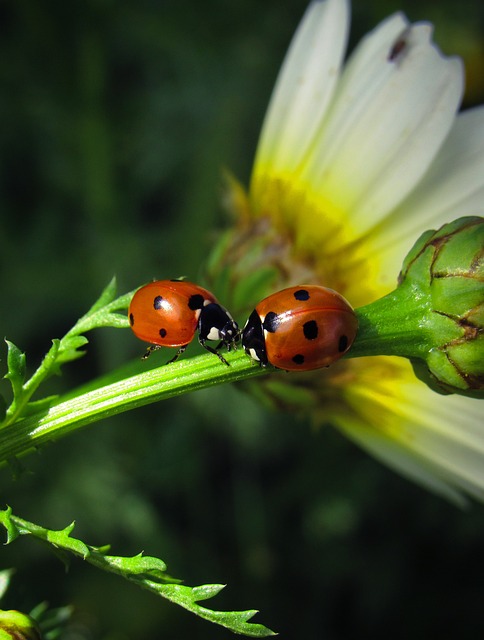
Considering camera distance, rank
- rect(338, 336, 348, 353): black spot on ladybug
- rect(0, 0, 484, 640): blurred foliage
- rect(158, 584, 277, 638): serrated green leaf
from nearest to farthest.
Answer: rect(158, 584, 277, 638): serrated green leaf, rect(338, 336, 348, 353): black spot on ladybug, rect(0, 0, 484, 640): blurred foliage

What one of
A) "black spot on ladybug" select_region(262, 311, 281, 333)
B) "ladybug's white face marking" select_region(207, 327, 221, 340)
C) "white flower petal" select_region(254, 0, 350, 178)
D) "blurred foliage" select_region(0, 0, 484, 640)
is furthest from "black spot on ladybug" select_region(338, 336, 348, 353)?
"blurred foliage" select_region(0, 0, 484, 640)

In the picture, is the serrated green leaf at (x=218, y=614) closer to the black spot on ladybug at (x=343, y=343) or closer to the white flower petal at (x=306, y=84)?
the black spot on ladybug at (x=343, y=343)

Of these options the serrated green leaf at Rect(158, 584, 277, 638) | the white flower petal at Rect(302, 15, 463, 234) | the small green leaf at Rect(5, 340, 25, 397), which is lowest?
the serrated green leaf at Rect(158, 584, 277, 638)

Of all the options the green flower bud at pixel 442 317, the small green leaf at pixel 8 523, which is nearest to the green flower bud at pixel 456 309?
the green flower bud at pixel 442 317

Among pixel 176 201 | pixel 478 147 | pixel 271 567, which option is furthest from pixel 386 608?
pixel 478 147

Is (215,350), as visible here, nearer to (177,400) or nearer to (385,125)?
(385,125)

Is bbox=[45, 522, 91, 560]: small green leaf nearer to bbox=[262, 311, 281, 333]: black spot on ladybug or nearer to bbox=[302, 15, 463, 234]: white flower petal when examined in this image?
bbox=[262, 311, 281, 333]: black spot on ladybug

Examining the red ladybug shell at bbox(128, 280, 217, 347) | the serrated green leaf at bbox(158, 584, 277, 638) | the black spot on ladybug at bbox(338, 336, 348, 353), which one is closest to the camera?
the serrated green leaf at bbox(158, 584, 277, 638)
